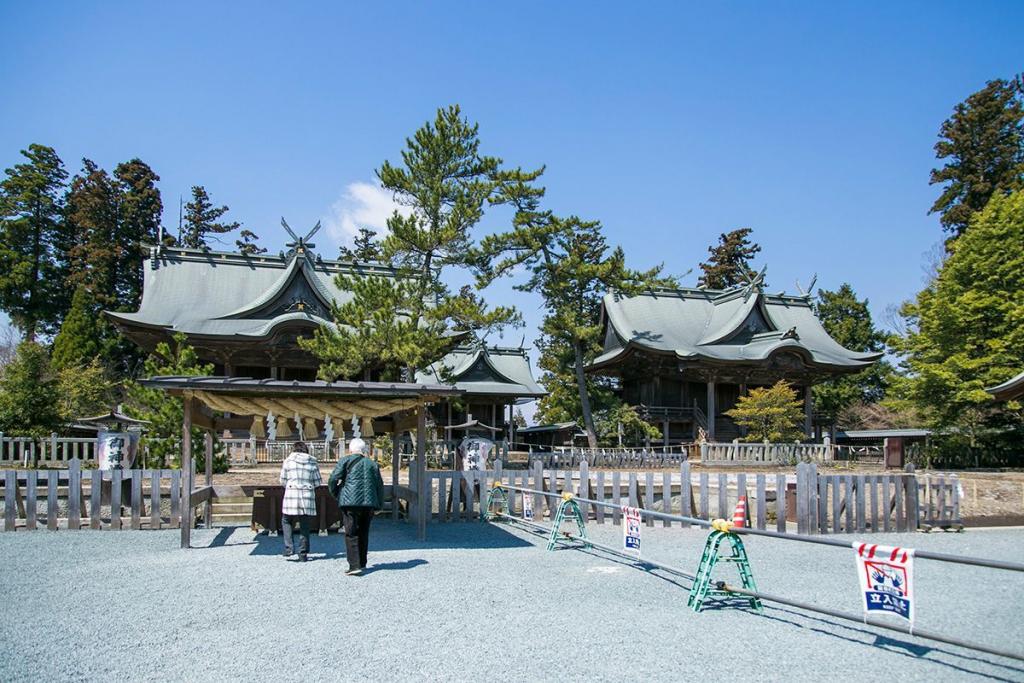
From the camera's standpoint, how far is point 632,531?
A: 28.3 feet

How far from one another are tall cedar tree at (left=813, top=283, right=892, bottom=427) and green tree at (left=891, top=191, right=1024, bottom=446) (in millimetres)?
15540

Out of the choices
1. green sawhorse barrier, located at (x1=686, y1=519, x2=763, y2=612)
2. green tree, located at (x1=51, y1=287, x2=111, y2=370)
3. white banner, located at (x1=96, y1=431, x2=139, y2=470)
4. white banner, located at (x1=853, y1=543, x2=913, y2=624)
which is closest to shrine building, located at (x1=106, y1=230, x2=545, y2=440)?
green tree, located at (x1=51, y1=287, x2=111, y2=370)

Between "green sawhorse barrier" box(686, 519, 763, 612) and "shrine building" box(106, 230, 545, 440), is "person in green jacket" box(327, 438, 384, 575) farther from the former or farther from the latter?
"shrine building" box(106, 230, 545, 440)

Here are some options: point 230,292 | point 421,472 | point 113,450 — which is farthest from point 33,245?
point 421,472

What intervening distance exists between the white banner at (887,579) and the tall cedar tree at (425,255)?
16.3 metres

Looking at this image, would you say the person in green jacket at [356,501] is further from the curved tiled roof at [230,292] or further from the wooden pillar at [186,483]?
the curved tiled roof at [230,292]

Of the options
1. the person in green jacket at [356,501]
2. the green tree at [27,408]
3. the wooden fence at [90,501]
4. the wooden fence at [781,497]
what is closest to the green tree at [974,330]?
the wooden fence at [781,497]

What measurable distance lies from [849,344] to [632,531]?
44.3 metres

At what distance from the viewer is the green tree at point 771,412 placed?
2972 centimetres

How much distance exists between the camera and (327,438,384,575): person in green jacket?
8523 mm

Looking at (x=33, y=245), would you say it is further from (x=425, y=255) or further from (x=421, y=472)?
(x=421, y=472)

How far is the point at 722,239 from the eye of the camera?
55312mm

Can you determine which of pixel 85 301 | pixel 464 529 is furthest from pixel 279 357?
pixel 464 529

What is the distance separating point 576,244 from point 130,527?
23404mm
